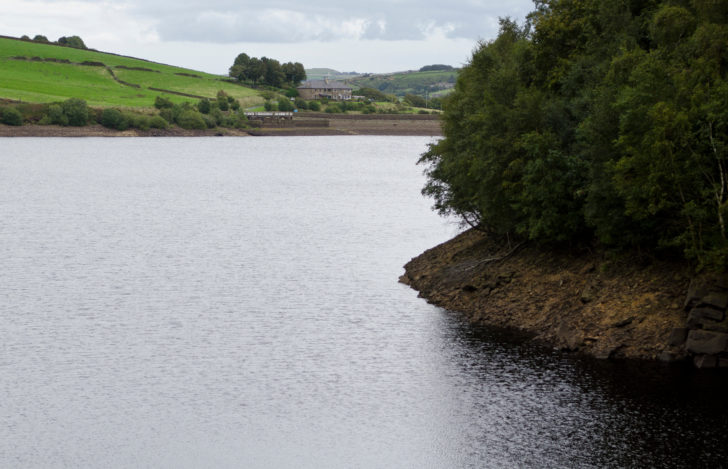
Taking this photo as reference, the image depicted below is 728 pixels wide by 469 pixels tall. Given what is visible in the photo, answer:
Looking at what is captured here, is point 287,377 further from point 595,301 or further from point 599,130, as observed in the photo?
point 599,130

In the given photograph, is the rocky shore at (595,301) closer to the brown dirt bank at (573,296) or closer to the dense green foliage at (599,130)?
the brown dirt bank at (573,296)

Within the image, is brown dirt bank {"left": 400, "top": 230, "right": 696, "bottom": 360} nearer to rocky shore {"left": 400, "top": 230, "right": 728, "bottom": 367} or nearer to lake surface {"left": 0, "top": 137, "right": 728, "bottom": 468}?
rocky shore {"left": 400, "top": 230, "right": 728, "bottom": 367}

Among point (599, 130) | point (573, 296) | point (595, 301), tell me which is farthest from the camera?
point (573, 296)

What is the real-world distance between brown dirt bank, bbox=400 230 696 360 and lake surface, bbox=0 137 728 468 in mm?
1484

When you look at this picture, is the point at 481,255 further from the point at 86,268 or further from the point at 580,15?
the point at 86,268

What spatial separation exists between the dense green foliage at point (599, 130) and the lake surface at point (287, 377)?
7.06 m

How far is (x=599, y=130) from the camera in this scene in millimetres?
44250

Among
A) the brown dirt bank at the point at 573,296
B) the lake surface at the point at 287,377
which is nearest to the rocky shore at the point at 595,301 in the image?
the brown dirt bank at the point at 573,296

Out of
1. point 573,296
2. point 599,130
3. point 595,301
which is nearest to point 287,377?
point 595,301

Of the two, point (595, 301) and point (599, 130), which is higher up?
point (599, 130)

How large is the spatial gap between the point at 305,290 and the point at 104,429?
84.4 feet

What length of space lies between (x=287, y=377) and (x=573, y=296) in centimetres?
1591

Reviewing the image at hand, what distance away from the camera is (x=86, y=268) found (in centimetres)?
6406

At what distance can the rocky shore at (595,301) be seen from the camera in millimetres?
38812
